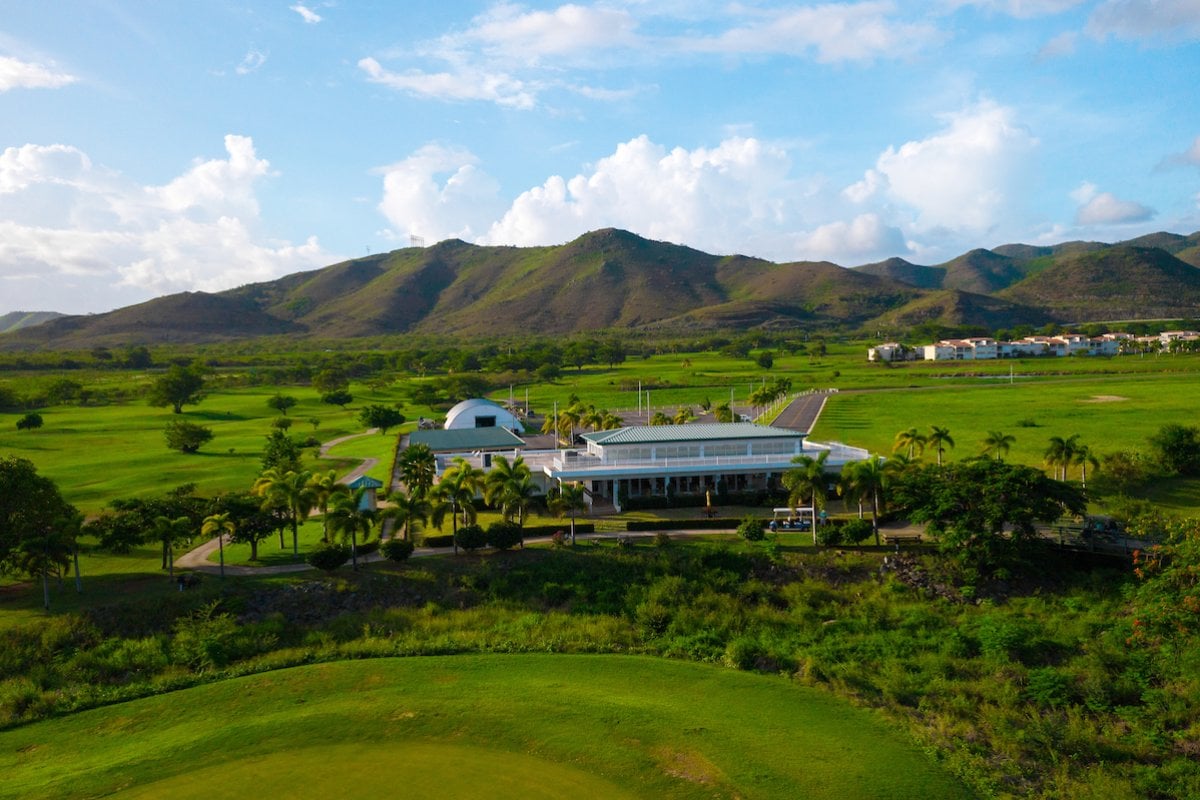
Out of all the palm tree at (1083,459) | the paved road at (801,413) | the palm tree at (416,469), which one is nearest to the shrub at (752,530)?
the palm tree at (416,469)

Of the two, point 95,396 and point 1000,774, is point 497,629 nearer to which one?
point 1000,774

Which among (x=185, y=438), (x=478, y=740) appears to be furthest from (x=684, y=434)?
(x=185, y=438)

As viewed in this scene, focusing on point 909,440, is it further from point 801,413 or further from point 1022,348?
point 1022,348

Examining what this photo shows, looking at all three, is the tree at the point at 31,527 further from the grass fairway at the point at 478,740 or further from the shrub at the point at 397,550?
the shrub at the point at 397,550

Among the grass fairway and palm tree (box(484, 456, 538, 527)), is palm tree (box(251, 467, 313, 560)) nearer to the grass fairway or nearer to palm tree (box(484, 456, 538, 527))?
palm tree (box(484, 456, 538, 527))

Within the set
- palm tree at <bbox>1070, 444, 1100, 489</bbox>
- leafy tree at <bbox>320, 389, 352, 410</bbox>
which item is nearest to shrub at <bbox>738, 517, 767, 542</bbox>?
palm tree at <bbox>1070, 444, 1100, 489</bbox>

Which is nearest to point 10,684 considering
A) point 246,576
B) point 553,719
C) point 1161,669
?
point 246,576
